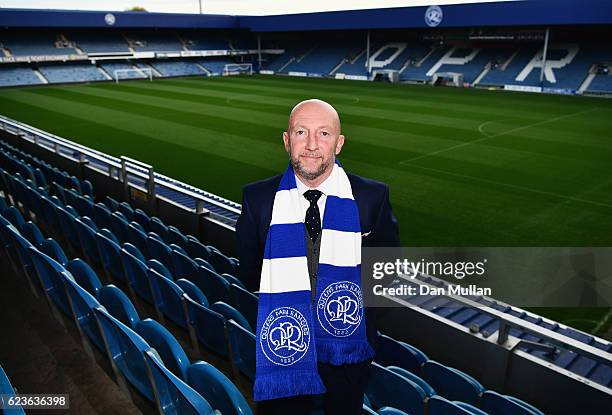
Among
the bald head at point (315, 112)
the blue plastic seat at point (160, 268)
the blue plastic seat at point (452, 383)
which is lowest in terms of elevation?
the blue plastic seat at point (452, 383)

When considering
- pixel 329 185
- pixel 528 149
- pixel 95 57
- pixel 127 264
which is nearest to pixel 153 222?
pixel 127 264

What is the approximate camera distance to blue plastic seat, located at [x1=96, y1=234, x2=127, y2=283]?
476 cm

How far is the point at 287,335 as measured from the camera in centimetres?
230

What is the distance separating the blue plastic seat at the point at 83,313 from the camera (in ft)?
10.8

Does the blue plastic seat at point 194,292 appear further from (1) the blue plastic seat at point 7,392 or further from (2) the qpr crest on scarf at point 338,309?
(2) the qpr crest on scarf at point 338,309

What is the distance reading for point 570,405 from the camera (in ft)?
12.2

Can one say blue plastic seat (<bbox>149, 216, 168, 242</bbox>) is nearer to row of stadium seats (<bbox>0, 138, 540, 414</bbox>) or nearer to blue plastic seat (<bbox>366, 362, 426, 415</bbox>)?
row of stadium seats (<bbox>0, 138, 540, 414</bbox>)

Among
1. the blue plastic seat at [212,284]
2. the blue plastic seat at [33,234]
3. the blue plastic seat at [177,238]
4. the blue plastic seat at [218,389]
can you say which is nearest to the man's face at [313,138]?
the blue plastic seat at [218,389]

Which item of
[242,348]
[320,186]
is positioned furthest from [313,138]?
[242,348]

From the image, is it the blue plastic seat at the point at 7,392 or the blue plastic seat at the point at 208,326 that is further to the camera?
the blue plastic seat at the point at 208,326

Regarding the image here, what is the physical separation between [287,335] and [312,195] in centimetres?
72

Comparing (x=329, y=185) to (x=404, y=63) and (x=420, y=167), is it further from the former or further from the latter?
(x=404, y=63)

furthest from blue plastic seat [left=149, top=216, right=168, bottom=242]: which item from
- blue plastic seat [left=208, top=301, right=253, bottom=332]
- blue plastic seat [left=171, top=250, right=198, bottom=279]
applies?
blue plastic seat [left=208, top=301, right=253, bottom=332]

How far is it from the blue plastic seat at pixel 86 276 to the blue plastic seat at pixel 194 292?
2.24ft
